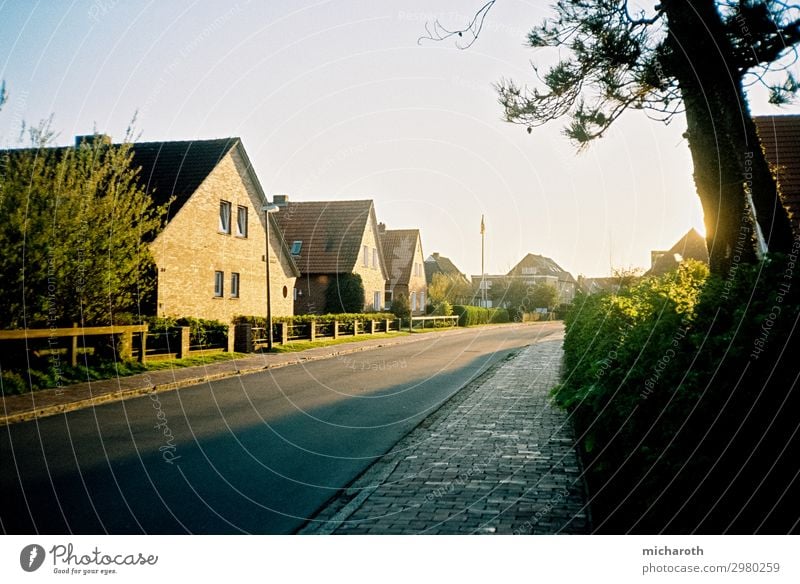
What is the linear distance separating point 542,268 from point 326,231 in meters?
55.8

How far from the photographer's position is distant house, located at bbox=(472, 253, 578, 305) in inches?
3098

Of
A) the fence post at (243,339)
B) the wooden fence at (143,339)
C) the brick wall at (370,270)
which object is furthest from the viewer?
the brick wall at (370,270)

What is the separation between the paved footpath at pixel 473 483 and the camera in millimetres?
4090

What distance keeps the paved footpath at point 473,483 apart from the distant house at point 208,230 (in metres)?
16.4

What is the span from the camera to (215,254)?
79.3ft

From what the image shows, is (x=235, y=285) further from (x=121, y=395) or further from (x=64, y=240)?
(x=121, y=395)

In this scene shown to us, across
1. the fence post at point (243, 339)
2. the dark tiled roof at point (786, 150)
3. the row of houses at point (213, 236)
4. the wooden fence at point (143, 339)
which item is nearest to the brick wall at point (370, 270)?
the row of houses at point (213, 236)

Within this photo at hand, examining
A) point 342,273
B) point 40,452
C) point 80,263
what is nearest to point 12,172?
point 80,263

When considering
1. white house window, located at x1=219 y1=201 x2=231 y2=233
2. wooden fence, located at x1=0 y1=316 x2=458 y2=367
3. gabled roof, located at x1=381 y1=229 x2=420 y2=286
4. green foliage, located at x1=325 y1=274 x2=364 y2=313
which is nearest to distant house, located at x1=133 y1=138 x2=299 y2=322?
white house window, located at x1=219 y1=201 x2=231 y2=233

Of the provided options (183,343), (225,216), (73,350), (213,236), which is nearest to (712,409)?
(73,350)

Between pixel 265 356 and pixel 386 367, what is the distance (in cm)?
492

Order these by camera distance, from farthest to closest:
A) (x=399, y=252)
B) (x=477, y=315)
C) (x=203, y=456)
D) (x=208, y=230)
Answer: (x=477, y=315) → (x=399, y=252) → (x=208, y=230) → (x=203, y=456)

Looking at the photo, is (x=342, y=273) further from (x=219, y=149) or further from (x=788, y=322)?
(x=788, y=322)

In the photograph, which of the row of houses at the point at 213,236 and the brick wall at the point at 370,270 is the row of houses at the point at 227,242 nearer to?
the row of houses at the point at 213,236
